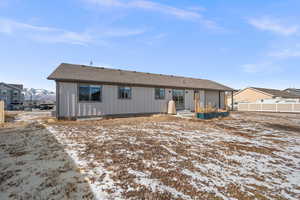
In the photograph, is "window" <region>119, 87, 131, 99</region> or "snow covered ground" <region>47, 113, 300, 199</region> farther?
"window" <region>119, 87, 131, 99</region>

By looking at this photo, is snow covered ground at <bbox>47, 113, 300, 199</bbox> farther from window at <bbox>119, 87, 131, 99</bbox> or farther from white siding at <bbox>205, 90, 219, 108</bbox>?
white siding at <bbox>205, 90, 219, 108</bbox>

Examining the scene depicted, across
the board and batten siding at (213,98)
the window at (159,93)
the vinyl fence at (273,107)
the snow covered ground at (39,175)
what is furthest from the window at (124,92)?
the vinyl fence at (273,107)

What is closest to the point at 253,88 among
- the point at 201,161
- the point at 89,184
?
the point at 201,161

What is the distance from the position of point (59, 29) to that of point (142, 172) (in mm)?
11880

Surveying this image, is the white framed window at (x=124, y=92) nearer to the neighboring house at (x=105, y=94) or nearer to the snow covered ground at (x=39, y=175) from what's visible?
the neighboring house at (x=105, y=94)

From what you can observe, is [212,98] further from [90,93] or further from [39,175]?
[39,175]

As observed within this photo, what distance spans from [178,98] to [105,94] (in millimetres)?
7508

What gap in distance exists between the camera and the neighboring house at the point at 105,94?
8750 mm

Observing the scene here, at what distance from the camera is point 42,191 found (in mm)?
2127

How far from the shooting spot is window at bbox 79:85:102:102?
926 cm

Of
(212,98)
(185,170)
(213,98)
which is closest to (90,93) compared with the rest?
(185,170)

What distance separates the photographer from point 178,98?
14.1 m

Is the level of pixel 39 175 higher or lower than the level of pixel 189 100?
lower

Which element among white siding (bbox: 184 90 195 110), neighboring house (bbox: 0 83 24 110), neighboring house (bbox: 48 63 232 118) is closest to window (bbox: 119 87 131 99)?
neighboring house (bbox: 48 63 232 118)
